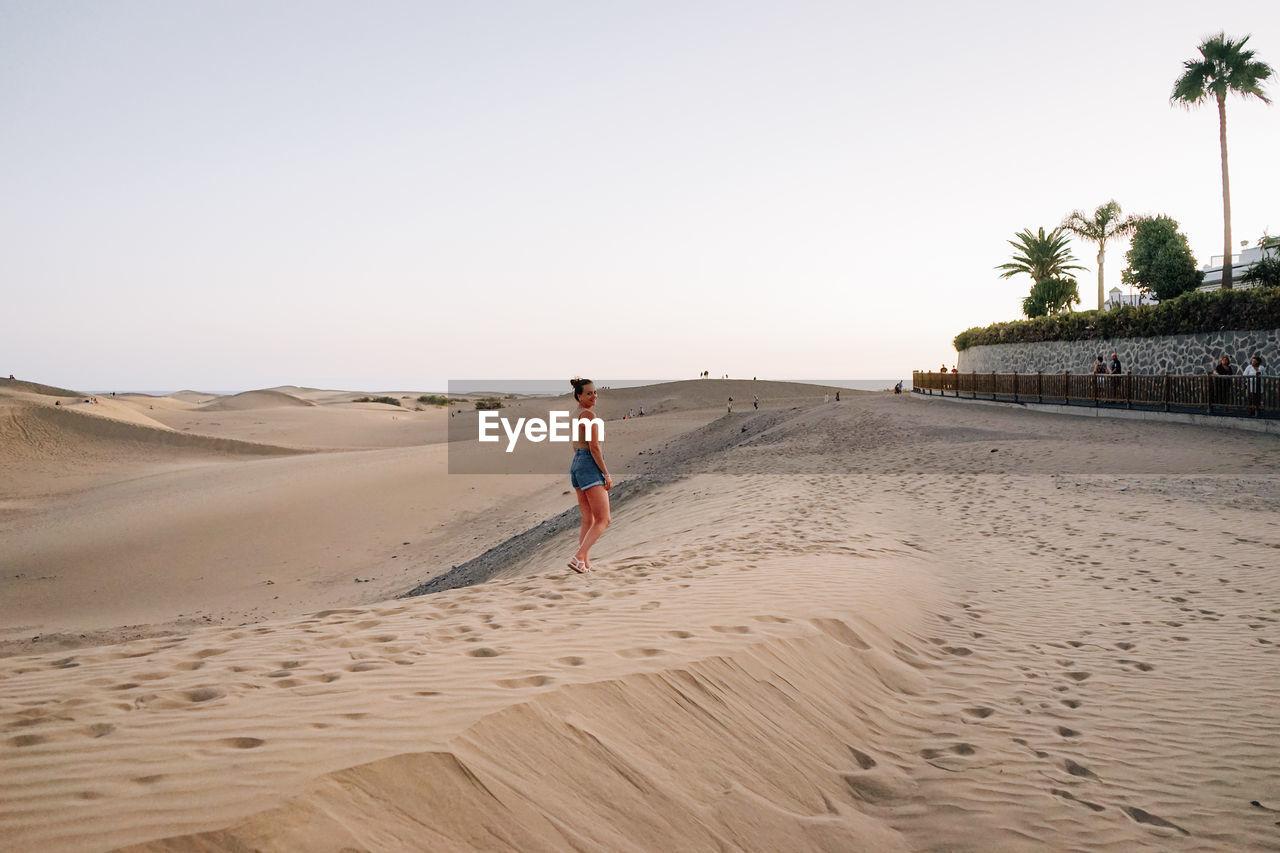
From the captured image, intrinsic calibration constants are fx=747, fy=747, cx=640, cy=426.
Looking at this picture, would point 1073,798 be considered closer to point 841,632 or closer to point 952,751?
point 952,751

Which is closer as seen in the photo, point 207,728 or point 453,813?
point 453,813

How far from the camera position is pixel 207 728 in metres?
3.26

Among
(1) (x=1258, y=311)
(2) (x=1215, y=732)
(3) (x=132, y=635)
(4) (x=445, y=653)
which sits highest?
(1) (x=1258, y=311)

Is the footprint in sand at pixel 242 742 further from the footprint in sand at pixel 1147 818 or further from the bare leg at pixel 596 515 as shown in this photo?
the bare leg at pixel 596 515

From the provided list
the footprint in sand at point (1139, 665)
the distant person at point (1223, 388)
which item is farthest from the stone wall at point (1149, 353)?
the footprint in sand at point (1139, 665)

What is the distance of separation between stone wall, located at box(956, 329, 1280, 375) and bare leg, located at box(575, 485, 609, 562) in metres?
23.3

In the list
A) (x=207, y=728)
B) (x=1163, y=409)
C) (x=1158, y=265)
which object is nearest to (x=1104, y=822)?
(x=207, y=728)

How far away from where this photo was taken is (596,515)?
7891 millimetres

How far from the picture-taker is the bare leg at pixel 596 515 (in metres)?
7.74

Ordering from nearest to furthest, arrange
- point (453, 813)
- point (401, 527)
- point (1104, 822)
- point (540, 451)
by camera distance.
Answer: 1. point (453, 813)
2. point (1104, 822)
3. point (401, 527)
4. point (540, 451)

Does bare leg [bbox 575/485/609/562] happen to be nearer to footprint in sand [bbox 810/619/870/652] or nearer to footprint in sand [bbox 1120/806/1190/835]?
footprint in sand [bbox 810/619/870/652]

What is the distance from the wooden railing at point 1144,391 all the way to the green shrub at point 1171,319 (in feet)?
8.34

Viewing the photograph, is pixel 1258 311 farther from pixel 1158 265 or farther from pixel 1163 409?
pixel 1158 265

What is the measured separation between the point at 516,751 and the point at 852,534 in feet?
27.3
